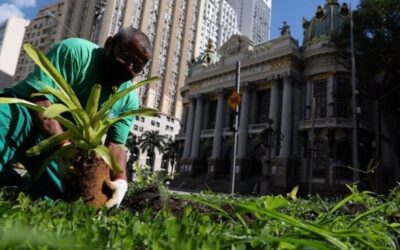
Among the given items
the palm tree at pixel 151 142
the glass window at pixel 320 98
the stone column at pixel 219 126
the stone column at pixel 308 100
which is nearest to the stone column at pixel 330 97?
the glass window at pixel 320 98

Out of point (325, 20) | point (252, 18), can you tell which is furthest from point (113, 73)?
point (252, 18)

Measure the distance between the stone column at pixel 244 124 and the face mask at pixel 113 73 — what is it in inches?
1403

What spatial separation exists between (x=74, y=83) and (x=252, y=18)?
126795 mm

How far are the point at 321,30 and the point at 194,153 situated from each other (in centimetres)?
2137

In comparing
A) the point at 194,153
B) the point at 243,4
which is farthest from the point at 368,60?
the point at 243,4

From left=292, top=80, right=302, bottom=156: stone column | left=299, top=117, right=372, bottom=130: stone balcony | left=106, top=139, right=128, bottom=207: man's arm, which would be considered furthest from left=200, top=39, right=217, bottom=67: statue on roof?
left=106, top=139, right=128, bottom=207: man's arm

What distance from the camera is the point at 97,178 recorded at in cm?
145

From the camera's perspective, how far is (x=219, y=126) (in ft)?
137

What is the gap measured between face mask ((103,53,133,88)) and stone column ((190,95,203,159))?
1607 inches

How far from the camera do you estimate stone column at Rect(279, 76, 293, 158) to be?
34.0m

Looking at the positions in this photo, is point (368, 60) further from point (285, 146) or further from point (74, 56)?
point (74, 56)

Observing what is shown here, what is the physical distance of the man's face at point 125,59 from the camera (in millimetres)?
2083

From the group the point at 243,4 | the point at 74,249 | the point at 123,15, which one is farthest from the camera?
the point at 243,4

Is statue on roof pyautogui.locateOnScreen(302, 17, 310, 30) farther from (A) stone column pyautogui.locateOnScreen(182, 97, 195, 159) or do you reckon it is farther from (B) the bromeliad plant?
(B) the bromeliad plant
